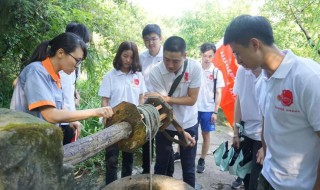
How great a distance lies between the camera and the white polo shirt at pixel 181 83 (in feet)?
9.29

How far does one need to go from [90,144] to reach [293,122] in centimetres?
103

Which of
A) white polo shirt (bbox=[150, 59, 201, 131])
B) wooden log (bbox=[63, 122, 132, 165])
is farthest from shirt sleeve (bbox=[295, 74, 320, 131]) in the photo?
white polo shirt (bbox=[150, 59, 201, 131])

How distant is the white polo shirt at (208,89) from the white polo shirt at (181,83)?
135 centimetres

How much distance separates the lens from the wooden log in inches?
44.7

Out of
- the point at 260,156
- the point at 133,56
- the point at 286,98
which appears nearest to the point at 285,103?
the point at 286,98

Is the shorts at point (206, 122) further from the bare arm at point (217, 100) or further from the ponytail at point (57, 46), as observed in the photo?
the ponytail at point (57, 46)

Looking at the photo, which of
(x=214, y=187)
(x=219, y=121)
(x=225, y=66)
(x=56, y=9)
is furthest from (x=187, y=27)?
(x=214, y=187)

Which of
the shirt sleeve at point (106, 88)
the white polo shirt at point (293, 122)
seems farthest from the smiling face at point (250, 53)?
the shirt sleeve at point (106, 88)

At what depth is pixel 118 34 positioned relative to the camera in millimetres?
6301

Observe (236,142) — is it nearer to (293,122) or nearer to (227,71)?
(293,122)

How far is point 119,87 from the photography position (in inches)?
129

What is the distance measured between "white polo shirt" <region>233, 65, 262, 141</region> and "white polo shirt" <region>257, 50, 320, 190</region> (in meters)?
1.12

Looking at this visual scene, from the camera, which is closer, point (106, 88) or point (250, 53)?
point (250, 53)

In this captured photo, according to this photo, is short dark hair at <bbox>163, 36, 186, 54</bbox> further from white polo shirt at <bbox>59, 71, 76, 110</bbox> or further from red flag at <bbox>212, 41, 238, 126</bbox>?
red flag at <bbox>212, 41, 238, 126</bbox>
